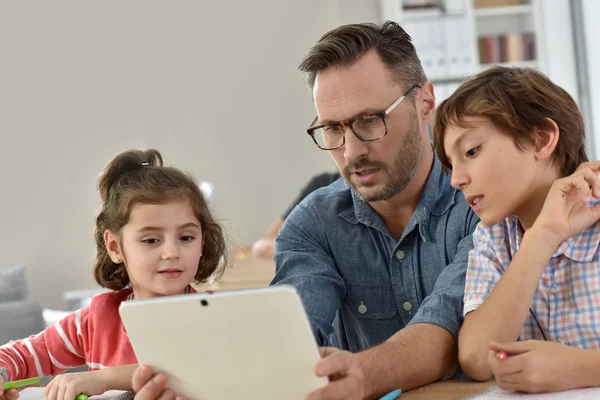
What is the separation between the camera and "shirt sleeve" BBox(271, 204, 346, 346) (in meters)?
1.64

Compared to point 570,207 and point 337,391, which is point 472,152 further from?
point 337,391

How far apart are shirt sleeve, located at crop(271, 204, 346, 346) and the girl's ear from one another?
0.32 meters

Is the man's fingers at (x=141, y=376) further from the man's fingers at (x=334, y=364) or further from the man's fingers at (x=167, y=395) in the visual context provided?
the man's fingers at (x=334, y=364)

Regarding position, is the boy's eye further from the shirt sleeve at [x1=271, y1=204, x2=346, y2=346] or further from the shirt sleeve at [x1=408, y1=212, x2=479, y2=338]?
the shirt sleeve at [x1=271, y1=204, x2=346, y2=346]

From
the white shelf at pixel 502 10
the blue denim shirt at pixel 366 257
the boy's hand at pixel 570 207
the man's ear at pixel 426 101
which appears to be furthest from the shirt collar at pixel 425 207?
the white shelf at pixel 502 10

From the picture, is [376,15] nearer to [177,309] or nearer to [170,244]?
[170,244]

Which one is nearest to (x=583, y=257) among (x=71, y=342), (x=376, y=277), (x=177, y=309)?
(x=376, y=277)

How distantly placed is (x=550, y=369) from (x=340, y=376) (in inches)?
11.0

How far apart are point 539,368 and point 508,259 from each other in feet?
1.05

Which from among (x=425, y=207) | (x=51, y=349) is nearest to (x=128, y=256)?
(x=51, y=349)

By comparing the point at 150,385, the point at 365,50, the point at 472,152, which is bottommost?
the point at 150,385

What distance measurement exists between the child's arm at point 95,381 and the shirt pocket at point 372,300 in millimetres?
556

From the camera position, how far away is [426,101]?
74.6 inches

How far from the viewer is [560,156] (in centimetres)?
141
